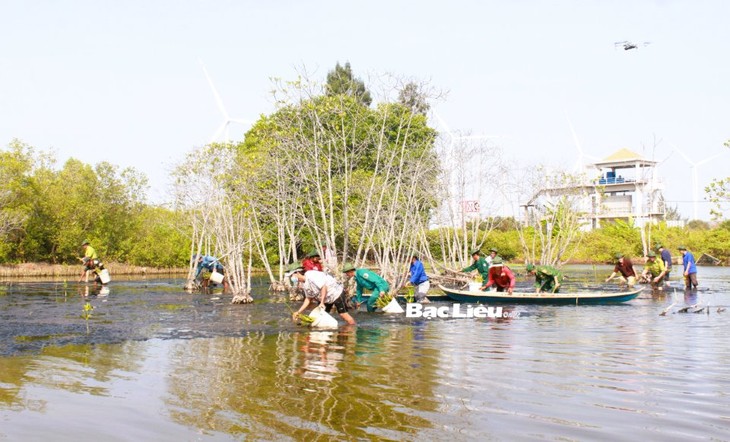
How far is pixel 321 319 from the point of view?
54.0 ft

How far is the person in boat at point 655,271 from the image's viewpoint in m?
32.1

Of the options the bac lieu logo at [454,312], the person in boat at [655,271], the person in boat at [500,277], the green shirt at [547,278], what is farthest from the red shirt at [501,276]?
the person in boat at [655,271]

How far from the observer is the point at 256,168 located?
Answer: 86.1 feet

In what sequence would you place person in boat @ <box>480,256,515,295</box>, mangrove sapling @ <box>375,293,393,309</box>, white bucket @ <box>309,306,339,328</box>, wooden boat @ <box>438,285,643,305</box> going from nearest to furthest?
white bucket @ <box>309,306,339,328</box> → mangrove sapling @ <box>375,293,393,309</box> → wooden boat @ <box>438,285,643,305</box> → person in boat @ <box>480,256,515,295</box>

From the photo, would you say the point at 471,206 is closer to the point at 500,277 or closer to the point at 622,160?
the point at 500,277

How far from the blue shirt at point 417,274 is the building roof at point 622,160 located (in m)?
65.5

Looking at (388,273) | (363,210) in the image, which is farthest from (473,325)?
(363,210)

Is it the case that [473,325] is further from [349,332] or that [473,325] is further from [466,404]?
[466,404]

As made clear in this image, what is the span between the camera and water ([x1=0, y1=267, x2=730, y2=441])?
787cm

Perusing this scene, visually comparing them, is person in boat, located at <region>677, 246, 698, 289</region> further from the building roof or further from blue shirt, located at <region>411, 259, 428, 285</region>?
the building roof

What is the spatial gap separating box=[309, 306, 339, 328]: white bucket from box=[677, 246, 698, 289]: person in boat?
66.8ft

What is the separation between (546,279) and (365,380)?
16.5m

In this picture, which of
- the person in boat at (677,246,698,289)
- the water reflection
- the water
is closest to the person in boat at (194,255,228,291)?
the water

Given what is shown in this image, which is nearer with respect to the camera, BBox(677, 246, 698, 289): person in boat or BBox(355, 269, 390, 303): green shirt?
BBox(355, 269, 390, 303): green shirt
